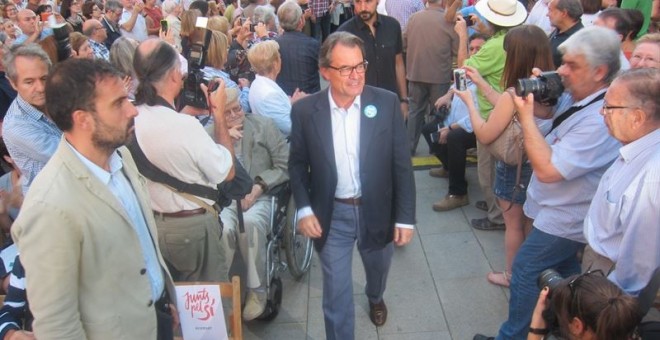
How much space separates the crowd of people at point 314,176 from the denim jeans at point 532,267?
10 millimetres

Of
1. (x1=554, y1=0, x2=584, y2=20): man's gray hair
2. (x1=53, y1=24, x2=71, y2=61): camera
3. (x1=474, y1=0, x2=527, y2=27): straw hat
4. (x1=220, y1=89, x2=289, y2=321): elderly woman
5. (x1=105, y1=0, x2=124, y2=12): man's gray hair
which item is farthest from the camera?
(x1=105, y1=0, x2=124, y2=12): man's gray hair

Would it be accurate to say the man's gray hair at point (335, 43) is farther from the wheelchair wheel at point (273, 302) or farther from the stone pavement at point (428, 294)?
the stone pavement at point (428, 294)

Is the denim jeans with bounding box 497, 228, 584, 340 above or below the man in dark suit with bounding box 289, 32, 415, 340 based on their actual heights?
below

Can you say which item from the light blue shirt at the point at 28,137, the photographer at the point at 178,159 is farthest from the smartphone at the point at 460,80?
the light blue shirt at the point at 28,137

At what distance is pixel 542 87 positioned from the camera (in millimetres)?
2535

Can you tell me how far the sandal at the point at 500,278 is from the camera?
12.0ft

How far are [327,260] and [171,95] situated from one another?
3.78 ft

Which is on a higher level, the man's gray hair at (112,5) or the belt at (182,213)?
the man's gray hair at (112,5)

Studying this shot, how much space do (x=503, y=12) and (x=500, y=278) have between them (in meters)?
2.18

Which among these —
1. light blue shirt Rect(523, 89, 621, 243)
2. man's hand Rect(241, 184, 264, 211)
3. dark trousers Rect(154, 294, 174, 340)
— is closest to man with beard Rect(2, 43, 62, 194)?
man's hand Rect(241, 184, 264, 211)

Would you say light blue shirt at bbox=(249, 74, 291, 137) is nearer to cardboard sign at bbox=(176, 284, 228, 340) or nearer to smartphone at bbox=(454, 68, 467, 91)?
smartphone at bbox=(454, 68, 467, 91)

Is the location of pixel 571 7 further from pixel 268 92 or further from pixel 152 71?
pixel 152 71

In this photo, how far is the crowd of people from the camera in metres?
1.81

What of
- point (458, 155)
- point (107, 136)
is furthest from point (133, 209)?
point (458, 155)
